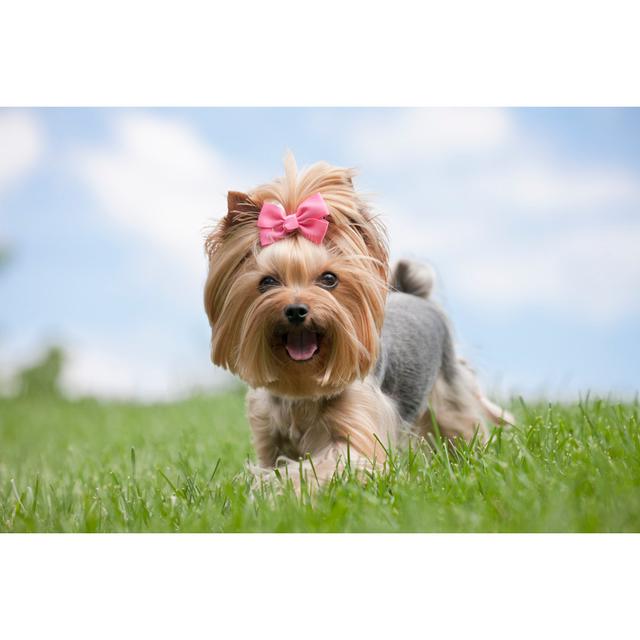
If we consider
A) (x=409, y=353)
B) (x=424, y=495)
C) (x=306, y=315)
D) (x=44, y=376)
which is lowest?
(x=44, y=376)

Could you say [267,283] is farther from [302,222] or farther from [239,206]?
[239,206]

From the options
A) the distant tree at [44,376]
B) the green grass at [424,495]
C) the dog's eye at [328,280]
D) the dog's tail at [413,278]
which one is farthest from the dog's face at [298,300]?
the distant tree at [44,376]

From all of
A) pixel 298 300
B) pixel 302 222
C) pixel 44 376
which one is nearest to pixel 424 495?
pixel 298 300

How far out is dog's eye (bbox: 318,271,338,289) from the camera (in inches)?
139

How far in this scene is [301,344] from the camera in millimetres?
3615

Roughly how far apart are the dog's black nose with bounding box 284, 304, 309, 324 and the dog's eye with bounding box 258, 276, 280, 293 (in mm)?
171

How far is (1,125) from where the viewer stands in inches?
182

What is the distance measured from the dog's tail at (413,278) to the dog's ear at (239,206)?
68.8 inches

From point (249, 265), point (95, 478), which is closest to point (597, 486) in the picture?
point (249, 265)

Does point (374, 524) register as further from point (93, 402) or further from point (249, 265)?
point (93, 402)

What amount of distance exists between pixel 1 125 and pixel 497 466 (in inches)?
139

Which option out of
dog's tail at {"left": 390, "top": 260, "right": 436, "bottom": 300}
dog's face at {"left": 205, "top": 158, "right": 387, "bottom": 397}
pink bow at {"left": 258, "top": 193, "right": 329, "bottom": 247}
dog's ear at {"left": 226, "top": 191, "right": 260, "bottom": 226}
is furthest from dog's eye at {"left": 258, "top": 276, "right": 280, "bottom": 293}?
dog's tail at {"left": 390, "top": 260, "right": 436, "bottom": 300}

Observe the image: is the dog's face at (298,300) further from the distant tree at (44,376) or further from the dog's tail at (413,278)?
the distant tree at (44,376)

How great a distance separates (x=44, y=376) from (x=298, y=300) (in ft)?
28.8
